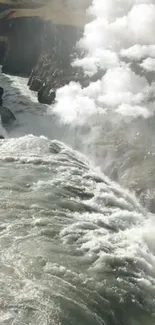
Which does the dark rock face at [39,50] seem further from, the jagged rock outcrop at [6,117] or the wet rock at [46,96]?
the jagged rock outcrop at [6,117]

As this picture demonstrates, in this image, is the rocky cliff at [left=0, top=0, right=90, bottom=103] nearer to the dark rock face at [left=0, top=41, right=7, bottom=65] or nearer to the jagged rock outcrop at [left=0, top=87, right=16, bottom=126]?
the dark rock face at [left=0, top=41, right=7, bottom=65]

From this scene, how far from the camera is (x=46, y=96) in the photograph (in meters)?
38.4

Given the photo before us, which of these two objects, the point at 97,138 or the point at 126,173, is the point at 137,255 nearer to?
the point at 126,173

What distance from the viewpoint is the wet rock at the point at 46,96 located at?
38.1 meters

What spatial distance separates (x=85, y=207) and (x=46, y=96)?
22099mm

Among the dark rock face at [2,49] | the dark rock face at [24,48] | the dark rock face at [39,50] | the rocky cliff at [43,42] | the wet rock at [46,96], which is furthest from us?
the dark rock face at [2,49]

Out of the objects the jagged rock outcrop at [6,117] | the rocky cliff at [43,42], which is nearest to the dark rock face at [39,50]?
the rocky cliff at [43,42]

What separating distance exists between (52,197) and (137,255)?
476cm

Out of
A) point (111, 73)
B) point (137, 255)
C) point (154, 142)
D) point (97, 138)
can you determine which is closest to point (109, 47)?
point (111, 73)

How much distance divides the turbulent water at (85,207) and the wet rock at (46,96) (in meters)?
1.89

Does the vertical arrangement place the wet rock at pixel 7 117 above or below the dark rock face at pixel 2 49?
below

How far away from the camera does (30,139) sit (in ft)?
82.4

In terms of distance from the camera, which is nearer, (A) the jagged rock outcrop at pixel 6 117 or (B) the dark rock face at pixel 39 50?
(A) the jagged rock outcrop at pixel 6 117

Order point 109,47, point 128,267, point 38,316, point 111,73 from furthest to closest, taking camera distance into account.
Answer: point 109,47 → point 111,73 → point 128,267 → point 38,316
